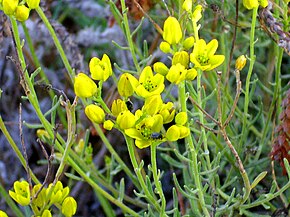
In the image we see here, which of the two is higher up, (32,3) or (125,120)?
(32,3)

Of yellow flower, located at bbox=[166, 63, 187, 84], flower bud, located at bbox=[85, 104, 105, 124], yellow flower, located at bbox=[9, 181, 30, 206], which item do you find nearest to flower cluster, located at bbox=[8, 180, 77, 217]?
yellow flower, located at bbox=[9, 181, 30, 206]

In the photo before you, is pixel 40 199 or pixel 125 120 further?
pixel 40 199

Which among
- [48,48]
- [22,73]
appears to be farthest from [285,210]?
[48,48]

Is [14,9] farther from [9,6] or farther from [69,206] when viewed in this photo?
[69,206]

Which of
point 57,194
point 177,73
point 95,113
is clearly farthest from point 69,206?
point 177,73

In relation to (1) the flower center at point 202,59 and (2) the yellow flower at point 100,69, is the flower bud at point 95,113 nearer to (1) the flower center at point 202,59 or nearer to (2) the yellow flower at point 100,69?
(2) the yellow flower at point 100,69

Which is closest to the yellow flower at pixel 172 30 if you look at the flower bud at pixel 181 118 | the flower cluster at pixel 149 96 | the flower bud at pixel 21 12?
the flower cluster at pixel 149 96

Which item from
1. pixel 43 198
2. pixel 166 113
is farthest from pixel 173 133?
pixel 43 198

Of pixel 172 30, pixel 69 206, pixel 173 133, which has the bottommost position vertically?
pixel 69 206
